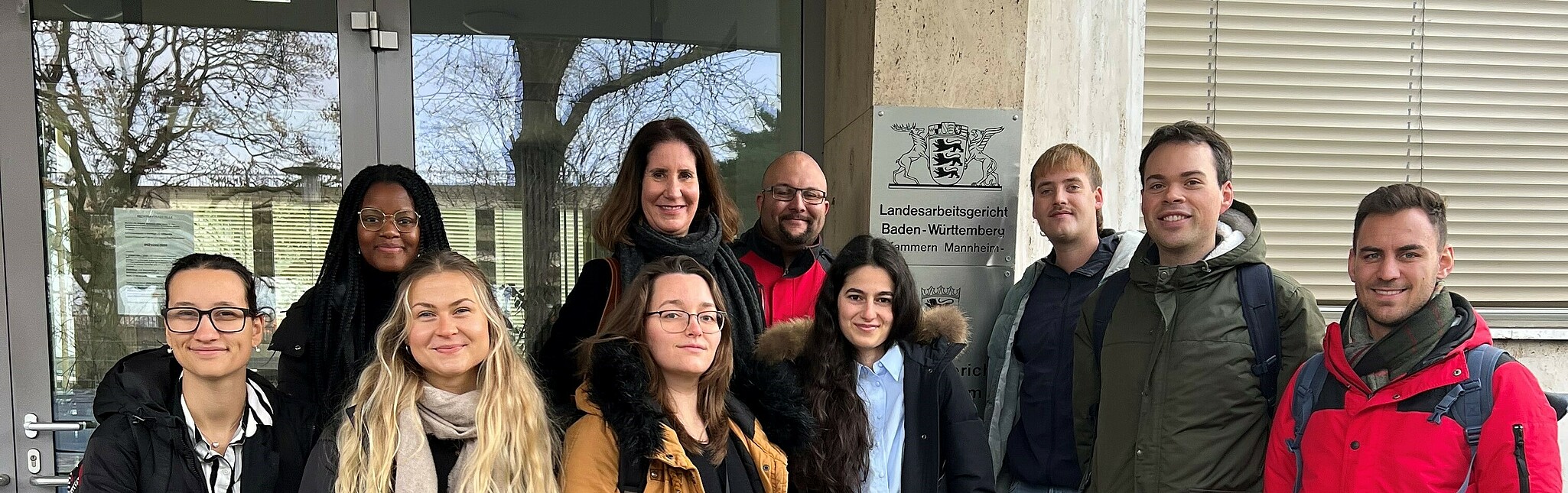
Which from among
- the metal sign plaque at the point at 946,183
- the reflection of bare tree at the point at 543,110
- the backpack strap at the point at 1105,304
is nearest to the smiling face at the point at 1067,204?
the backpack strap at the point at 1105,304

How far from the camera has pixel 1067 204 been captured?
10.3 feet

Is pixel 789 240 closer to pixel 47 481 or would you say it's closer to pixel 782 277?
pixel 782 277

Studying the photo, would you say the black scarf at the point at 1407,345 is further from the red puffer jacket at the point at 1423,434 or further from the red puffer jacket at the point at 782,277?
the red puffer jacket at the point at 782,277

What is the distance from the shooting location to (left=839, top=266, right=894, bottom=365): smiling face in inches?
109

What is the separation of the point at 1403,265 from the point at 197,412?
3.11 m

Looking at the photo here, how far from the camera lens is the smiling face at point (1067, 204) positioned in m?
3.15

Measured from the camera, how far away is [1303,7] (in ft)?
15.8

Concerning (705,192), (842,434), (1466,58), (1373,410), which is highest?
(1466,58)

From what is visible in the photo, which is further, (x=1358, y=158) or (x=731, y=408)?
(x=1358, y=158)

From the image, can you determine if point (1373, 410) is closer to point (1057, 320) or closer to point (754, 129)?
point (1057, 320)

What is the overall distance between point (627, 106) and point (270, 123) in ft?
5.12

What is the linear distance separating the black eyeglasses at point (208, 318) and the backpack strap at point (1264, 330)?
2754 millimetres

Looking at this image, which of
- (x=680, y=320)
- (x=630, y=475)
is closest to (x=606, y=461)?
(x=630, y=475)

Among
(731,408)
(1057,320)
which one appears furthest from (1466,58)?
(731,408)
